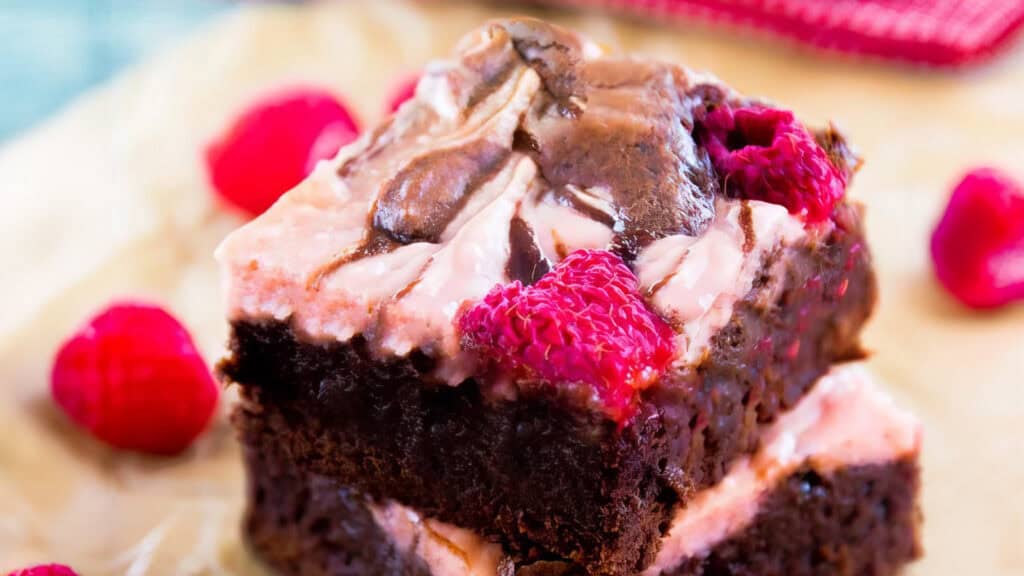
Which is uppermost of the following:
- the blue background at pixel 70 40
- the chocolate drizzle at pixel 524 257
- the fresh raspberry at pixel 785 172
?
the fresh raspberry at pixel 785 172

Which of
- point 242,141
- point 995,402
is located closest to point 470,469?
point 995,402

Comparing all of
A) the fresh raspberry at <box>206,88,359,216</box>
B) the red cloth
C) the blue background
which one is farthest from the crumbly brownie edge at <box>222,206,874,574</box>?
the blue background

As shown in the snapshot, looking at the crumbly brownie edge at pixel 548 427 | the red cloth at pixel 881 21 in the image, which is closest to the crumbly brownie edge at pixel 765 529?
the crumbly brownie edge at pixel 548 427

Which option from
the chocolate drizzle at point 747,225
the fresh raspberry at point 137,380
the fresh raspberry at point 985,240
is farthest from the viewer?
the fresh raspberry at point 985,240

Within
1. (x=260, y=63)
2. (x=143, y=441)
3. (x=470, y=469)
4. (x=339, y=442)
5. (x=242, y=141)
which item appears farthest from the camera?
(x=260, y=63)

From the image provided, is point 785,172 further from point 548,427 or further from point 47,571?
point 47,571

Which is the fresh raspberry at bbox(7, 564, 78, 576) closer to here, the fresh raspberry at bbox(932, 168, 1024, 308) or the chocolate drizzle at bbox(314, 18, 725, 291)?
the chocolate drizzle at bbox(314, 18, 725, 291)

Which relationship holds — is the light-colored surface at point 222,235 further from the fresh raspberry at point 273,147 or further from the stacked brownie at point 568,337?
the stacked brownie at point 568,337

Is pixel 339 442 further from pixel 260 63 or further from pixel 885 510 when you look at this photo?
pixel 260 63
